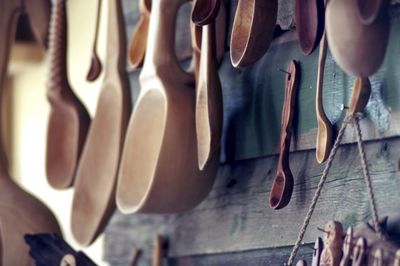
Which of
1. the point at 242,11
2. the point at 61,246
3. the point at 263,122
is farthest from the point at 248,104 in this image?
Answer: the point at 61,246

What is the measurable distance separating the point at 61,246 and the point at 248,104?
0.28 metres

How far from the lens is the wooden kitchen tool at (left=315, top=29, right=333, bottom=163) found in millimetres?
968

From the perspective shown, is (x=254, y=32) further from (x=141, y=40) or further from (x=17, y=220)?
(x=17, y=220)

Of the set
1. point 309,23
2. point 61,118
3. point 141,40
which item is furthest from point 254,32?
point 61,118

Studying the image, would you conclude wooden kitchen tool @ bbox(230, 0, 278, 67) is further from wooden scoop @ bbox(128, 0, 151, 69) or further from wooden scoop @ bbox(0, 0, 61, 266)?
wooden scoop @ bbox(0, 0, 61, 266)

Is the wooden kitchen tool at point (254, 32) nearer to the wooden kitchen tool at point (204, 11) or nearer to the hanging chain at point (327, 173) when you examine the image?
the wooden kitchen tool at point (204, 11)

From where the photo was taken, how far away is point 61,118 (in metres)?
1.34

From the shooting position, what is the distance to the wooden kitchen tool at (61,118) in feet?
4.37

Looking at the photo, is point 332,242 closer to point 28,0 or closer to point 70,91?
point 70,91

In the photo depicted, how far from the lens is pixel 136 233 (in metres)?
1.35

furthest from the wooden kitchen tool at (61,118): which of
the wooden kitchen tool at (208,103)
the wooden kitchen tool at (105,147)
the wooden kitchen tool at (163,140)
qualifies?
the wooden kitchen tool at (208,103)

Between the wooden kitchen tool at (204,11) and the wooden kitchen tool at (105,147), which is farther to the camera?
the wooden kitchen tool at (105,147)

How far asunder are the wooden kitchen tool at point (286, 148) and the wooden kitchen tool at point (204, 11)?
10 cm

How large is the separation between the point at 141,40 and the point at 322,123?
0.36 metres
